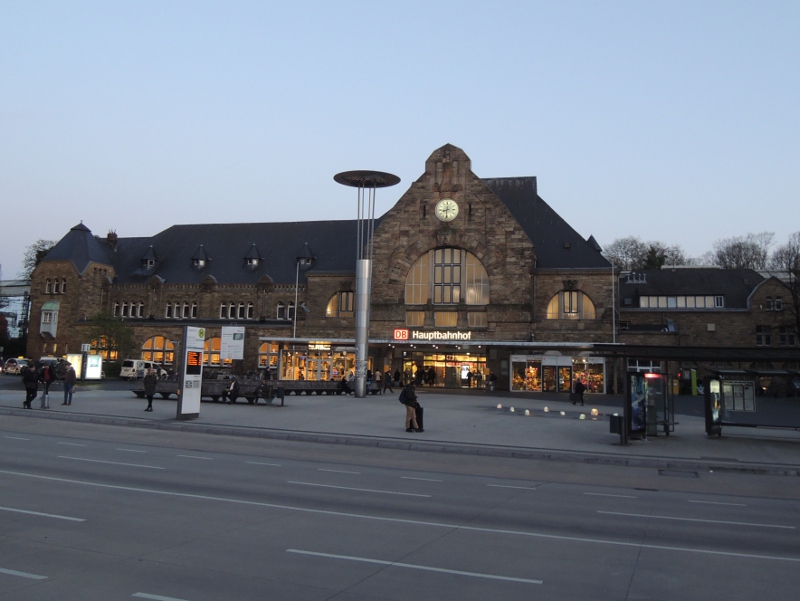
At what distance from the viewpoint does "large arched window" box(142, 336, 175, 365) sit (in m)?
63.7

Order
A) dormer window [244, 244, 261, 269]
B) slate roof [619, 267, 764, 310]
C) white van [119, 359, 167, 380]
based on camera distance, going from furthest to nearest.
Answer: dormer window [244, 244, 261, 269] < slate roof [619, 267, 764, 310] < white van [119, 359, 167, 380]

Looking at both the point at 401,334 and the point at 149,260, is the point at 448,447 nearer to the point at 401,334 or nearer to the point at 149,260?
the point at 401,334

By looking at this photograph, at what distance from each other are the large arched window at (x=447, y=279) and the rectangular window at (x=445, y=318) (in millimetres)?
751

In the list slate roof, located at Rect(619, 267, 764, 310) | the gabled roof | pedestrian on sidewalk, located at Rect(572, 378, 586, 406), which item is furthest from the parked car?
slate roof, located at Rect(619, 267, 764, 310)

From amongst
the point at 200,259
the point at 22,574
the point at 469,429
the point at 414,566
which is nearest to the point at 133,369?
the point at 200,259

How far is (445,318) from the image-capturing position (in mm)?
52344

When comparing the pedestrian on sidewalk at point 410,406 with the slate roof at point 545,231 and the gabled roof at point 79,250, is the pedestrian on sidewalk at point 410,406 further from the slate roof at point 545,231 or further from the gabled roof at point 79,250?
the gabled roof at point 79,250

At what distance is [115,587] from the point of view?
22.1ft

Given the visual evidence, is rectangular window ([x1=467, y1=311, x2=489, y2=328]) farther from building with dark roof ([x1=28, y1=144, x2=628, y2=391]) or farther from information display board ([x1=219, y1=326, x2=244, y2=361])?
information display board ([x1=219, y1=326, x2=244, y2=361])

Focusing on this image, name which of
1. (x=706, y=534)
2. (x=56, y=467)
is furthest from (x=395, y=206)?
(x=706, y=534)

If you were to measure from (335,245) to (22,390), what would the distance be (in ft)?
103

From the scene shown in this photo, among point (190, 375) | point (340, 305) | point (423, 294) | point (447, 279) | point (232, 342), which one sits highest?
point (447, 279)

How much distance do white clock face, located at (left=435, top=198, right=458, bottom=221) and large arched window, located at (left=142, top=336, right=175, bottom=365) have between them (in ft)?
91.7

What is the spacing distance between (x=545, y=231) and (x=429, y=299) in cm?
1125
